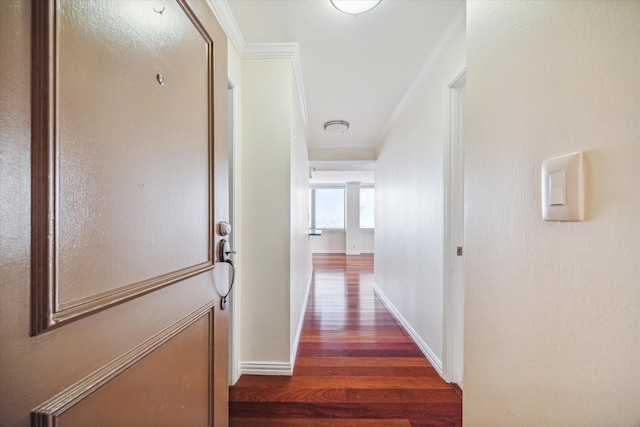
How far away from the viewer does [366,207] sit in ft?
26.4

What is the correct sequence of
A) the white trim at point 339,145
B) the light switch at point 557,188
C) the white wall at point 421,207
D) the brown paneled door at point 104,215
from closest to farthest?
the brown paneled door at point 104,215, the light switch at point 557,188, the white wall at point 421,207, the white trim at point 339,145

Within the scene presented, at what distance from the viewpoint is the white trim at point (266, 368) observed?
5.80 ft

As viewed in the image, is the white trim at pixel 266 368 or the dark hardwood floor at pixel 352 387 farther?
the white trim at pixel 266 368

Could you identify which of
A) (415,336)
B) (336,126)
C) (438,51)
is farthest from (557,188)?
(336,126)

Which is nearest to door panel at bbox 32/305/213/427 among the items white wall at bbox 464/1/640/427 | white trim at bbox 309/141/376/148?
white wall at bbox 464/1/640/427

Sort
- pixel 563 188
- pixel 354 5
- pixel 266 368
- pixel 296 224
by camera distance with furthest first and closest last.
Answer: pixel 296 224 → pixel 266 368 → pixel 354 5 → pixel 563 188

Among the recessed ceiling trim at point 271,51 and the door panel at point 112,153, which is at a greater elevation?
the recessed ceiling trim at point 271,51

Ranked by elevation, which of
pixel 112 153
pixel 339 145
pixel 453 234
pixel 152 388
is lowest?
pixel 152 388

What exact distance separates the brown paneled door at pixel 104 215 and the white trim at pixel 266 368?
97cm

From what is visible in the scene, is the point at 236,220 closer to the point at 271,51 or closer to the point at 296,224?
the point at 296,224

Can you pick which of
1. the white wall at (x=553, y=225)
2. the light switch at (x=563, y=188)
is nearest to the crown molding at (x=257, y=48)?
the white wall at (x=553, y=225)

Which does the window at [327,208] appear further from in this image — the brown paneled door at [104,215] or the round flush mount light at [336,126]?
the brown paneled door at [104,215]

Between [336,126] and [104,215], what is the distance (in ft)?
9.87

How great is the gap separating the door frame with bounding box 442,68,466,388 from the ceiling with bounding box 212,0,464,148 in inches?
16.9
